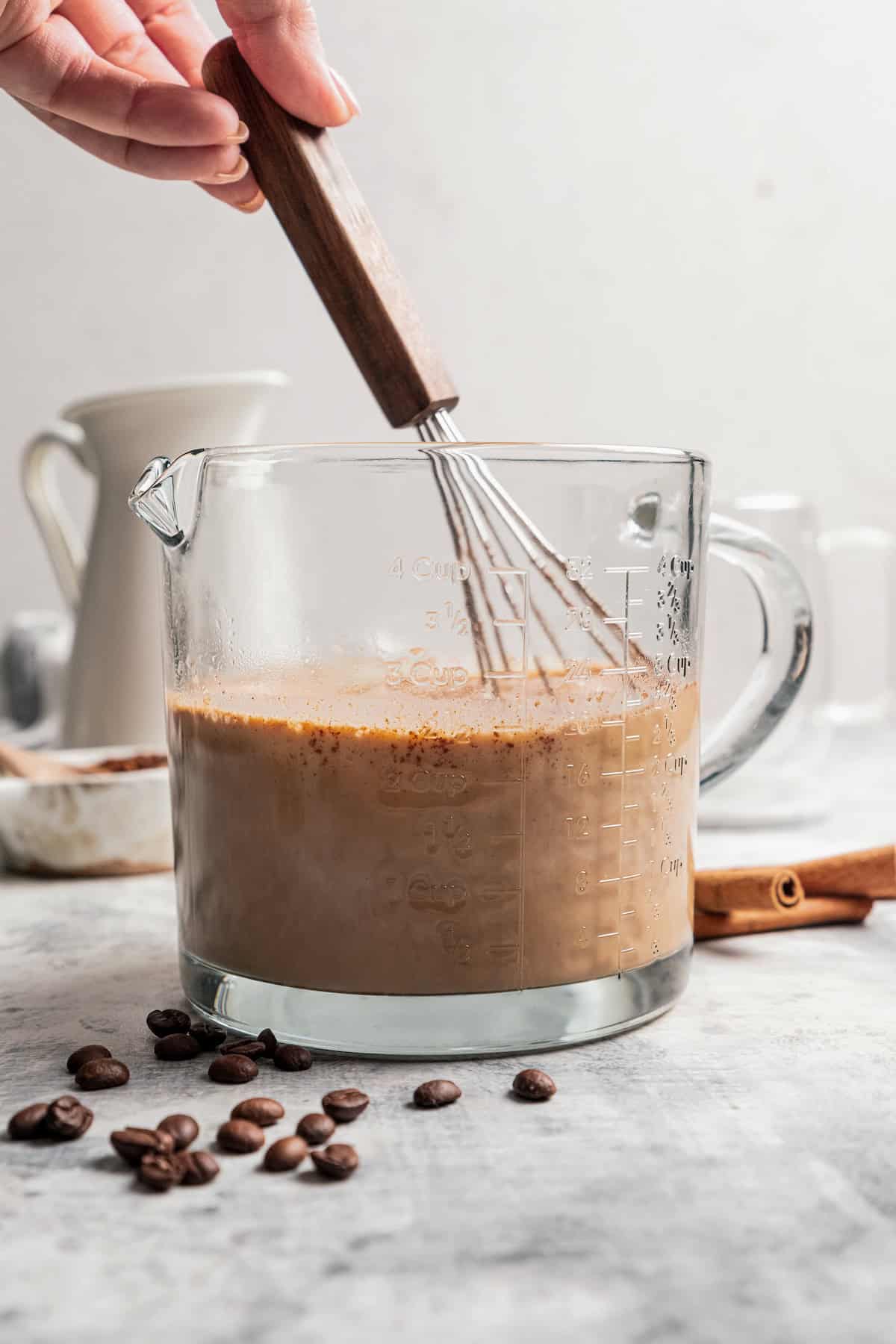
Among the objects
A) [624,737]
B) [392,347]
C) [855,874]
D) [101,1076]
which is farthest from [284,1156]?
[855,874]

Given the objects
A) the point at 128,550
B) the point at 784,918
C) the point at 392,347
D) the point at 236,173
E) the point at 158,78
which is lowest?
the point at 784,918

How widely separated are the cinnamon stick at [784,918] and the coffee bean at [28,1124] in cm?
45

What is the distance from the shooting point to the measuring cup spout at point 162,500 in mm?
679

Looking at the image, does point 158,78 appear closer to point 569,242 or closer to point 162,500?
point 162,500

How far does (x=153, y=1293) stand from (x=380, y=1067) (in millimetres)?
204

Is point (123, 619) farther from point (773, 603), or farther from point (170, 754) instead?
point (773, 603)

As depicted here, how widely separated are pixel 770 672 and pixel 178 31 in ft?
2.04

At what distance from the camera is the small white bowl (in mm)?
1027

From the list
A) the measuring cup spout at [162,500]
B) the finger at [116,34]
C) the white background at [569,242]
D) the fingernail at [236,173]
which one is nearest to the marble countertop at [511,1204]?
the measuring cup spout at [162,500]

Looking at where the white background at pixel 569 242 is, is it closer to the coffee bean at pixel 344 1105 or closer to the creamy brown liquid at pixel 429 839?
the creamy brown liquid at pixel 429 839

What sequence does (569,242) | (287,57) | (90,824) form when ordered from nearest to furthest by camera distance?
(287,57) < (90,824) < (569,242)

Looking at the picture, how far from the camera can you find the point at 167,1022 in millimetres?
679

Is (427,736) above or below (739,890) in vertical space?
above

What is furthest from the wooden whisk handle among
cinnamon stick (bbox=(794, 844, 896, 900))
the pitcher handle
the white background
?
the white background
